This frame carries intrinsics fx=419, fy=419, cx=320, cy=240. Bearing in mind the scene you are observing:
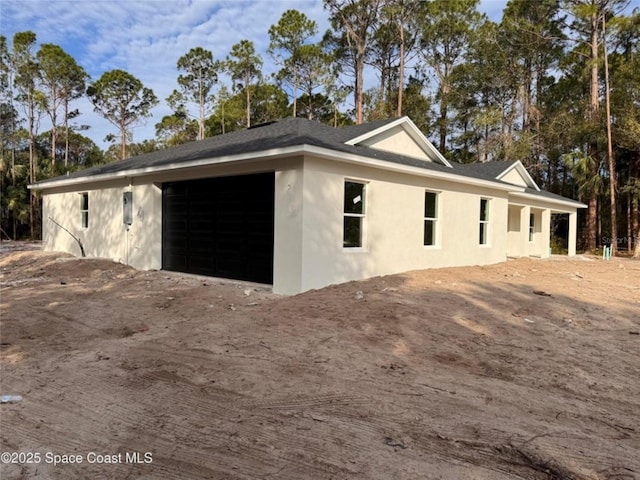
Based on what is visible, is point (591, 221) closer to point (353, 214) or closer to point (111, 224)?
point (353, 214)

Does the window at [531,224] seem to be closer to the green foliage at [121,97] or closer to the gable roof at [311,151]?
the gable roof at [311,151]

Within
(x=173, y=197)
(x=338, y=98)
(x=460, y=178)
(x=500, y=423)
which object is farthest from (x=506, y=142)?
(x=500, y=423)

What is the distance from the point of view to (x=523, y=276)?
37.2 ft

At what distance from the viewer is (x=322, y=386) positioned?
13.1 ft

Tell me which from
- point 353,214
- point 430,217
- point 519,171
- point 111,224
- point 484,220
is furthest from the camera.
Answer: point 519,171

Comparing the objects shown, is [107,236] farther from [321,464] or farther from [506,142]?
[506,142]

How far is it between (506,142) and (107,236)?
22.2 metres

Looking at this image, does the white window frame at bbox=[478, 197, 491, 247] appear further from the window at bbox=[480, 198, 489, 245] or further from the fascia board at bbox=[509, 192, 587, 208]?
the fascia board at bbox=[509, 192, 587, 208]

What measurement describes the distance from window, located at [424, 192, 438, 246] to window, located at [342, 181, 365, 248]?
2726 mm

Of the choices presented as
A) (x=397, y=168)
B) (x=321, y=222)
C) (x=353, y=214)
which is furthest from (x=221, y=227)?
(x=397, y=168)

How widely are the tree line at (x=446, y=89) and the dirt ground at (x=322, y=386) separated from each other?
64.8 ft

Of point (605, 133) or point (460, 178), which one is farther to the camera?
point (605, 133)

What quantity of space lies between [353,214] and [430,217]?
327 centimetres

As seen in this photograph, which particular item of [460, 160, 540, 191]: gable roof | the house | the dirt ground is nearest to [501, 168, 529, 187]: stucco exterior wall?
[460, 160, 540, 191]: gable roof
